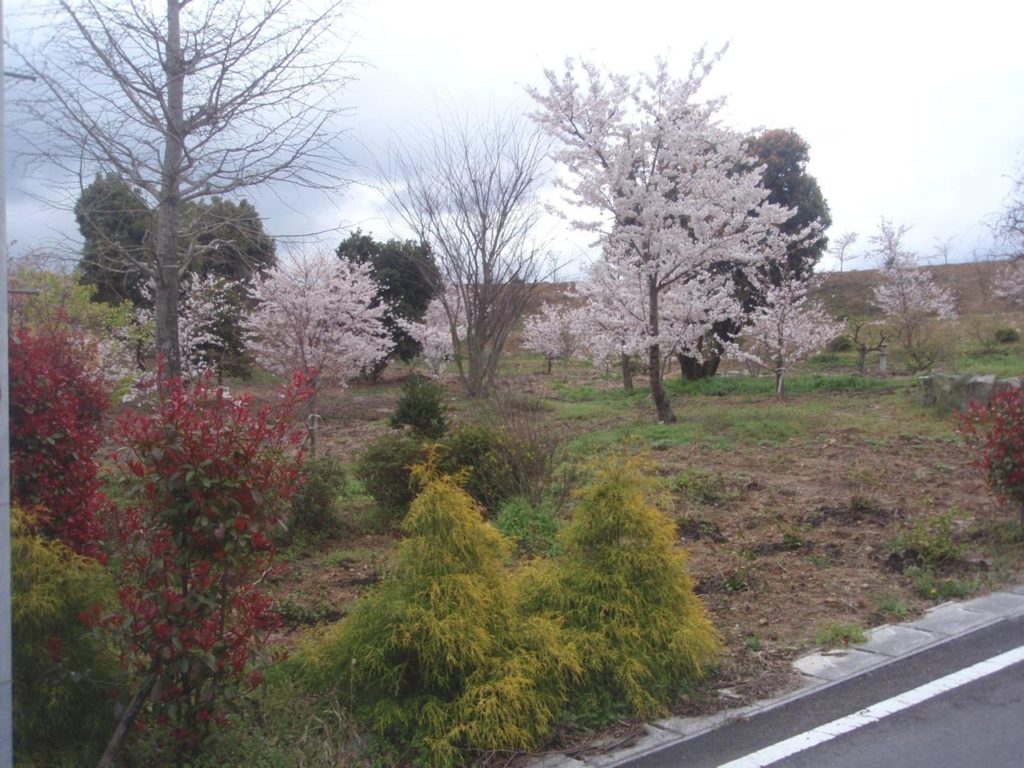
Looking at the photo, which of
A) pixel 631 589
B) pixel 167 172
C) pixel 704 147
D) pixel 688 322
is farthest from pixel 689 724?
pixel 688 322

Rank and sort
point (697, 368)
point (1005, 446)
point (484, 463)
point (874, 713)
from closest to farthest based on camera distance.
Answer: point (874, 713)
point (1005, 446)
point (484, 463)
point (697, 368)

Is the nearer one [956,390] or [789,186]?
[956,390]

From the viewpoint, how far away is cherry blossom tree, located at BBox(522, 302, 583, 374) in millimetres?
32938

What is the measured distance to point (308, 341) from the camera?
17.2m

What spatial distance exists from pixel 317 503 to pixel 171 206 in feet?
9.77

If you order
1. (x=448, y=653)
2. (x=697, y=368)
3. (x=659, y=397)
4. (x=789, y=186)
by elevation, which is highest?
(x=789, y=186)

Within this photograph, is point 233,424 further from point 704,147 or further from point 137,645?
point 704,147

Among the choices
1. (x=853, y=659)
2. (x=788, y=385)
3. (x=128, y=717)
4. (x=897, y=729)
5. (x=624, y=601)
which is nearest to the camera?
(x=128, y=717)

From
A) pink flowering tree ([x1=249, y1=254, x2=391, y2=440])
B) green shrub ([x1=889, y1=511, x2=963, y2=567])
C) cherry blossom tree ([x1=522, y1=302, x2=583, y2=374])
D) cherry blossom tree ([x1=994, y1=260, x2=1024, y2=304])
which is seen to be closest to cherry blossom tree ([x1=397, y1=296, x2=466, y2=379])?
cherry blossom tree ([x1=522, y1=302, x2=583, y2=374])

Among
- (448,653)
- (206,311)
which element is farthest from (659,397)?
(448,653)

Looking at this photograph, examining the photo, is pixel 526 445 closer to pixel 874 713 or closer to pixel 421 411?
pixel 421 411

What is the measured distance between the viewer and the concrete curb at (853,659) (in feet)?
12.8

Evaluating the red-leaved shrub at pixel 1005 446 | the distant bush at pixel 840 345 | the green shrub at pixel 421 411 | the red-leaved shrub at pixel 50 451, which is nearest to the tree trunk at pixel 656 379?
the green shrub at pixel 421 411

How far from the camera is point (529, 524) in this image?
25.1ft
